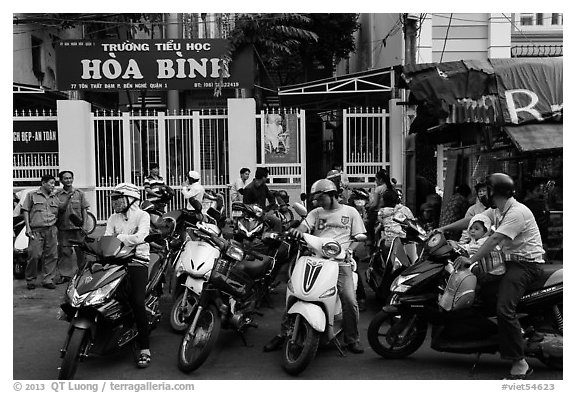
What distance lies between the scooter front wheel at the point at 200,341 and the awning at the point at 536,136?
15.1 ft

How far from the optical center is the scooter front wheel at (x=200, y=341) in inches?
171

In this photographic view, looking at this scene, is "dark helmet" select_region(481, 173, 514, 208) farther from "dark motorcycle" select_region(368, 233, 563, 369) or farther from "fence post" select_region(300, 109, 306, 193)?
"fence post" select_region(300, 109, 306, 193)

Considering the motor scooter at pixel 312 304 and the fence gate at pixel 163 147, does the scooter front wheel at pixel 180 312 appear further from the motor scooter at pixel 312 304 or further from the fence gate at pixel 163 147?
the fence gate at pixel 163 147

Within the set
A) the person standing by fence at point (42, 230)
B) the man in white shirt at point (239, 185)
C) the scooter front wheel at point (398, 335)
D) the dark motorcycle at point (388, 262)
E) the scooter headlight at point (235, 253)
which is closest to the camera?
the scooter front wheel at point (398, 335)

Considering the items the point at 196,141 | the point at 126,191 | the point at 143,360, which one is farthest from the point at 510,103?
the point at 196,141

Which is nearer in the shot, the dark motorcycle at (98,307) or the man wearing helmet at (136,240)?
the dark motorcycle at (98,307)

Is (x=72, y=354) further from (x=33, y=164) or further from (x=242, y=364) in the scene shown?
(x=33, y=164)

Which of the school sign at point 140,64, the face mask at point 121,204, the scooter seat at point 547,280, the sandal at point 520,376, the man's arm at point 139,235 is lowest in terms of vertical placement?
the sandal at point 520,376

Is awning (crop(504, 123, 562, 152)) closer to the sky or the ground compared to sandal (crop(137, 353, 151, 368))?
closer to the sky

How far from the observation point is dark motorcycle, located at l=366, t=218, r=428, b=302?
5.88 metres

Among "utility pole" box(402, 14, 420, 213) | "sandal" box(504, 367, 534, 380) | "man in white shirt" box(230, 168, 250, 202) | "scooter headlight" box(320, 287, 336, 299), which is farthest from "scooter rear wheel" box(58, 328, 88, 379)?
"utility pole" box(402, 14, 420, 213)

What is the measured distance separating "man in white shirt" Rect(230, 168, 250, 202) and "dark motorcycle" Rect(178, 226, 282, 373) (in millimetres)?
4829

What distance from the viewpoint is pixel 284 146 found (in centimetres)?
1104

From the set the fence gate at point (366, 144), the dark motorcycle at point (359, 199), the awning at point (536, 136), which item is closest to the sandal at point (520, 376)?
the awning at point (536, 136)
